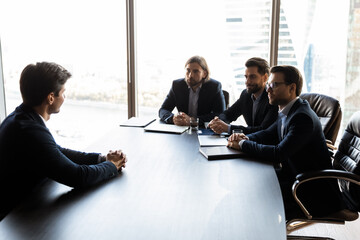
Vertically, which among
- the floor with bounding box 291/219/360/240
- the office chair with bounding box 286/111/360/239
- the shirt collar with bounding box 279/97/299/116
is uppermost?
the shirt collar with bounding box 279/97/299/116

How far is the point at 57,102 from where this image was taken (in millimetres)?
1723

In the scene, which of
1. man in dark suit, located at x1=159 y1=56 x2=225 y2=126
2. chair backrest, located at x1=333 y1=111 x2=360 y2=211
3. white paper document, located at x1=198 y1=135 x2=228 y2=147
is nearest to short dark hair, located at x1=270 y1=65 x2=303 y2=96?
chair backrest, located at x1=333 y1=111 x2=360 y2=211

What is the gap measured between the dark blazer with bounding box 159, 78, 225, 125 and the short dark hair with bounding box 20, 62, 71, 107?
187 cm

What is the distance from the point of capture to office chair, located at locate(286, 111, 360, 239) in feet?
6.44

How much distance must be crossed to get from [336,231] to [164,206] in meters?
1.99

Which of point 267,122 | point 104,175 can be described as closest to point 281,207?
point 104,175

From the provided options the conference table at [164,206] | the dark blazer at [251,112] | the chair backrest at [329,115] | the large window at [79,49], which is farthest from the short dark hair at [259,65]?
the large window at [79,49]

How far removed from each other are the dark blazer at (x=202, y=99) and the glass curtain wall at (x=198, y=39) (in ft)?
3.02

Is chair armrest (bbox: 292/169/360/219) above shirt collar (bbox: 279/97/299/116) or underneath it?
underneath

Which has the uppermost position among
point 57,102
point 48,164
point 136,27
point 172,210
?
point 136,27

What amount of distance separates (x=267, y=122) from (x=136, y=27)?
2545 millimetres

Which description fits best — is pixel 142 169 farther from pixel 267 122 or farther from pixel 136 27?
pixel 136 27

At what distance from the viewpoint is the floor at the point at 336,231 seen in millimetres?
2742

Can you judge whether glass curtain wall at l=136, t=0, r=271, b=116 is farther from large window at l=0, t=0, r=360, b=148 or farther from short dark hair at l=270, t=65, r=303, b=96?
short dark hair at l=270, t=65, r=303, b=96
